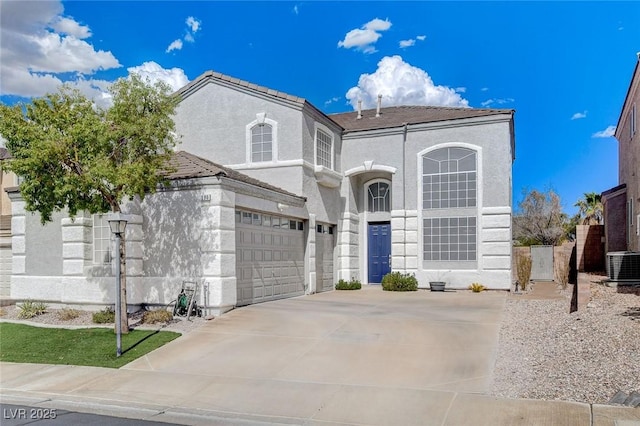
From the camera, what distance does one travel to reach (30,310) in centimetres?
1508

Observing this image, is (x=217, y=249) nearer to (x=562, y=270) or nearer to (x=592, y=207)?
(x=562, y=270)

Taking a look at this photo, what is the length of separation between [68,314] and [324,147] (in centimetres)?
1062

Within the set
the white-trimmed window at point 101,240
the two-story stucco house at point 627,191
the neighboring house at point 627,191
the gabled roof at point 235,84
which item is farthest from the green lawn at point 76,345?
the neighboring house at point 627,191

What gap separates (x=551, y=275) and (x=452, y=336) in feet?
49.9

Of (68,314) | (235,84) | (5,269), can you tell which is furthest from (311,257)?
(5,269)

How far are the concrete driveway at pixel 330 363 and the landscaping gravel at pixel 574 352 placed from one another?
393 millimetres

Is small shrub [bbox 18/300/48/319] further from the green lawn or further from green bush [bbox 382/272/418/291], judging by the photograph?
green bush [bbox 382/272/418/291]

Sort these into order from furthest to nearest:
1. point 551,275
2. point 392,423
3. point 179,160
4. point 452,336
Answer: point 551,275, point 179,160, point 452,336, point 392,423

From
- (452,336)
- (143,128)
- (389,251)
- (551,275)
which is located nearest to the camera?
(452,336)

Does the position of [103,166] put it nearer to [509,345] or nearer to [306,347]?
[306,347]

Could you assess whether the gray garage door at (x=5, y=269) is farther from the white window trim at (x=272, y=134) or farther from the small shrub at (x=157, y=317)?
the white window trim at (x=272, y=134)

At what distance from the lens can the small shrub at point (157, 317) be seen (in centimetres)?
1297

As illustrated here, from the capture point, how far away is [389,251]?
869 inches

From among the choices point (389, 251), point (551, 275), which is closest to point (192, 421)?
point (389, 251)
